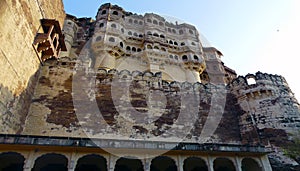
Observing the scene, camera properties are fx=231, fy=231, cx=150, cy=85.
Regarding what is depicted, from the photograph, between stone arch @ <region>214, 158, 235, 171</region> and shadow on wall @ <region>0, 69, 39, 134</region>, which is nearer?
shadow on wall @ <region>0, 69, 39, 134</region>

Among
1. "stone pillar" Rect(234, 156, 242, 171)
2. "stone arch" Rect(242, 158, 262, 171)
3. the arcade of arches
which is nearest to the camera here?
the arcade of arches

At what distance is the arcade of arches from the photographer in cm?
882

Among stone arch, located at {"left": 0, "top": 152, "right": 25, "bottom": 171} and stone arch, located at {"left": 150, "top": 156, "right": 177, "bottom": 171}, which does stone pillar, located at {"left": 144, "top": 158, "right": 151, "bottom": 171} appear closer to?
stone arch, located at {"left": 150, "top": 156, "right": 177, "bottom": 171}

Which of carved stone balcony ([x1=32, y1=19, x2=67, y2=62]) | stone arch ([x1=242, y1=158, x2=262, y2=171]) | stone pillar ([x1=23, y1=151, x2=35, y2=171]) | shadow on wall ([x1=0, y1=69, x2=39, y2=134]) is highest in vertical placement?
carved stone balcony ([x1=32, y1=19, x2=67, y2=62])

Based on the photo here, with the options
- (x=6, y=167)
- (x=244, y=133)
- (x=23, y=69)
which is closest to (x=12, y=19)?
(x=23, y=69)

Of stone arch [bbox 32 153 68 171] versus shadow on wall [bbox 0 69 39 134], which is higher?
shadow on wall [bbox 0 69 39 134]

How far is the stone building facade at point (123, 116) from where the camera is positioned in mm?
9281

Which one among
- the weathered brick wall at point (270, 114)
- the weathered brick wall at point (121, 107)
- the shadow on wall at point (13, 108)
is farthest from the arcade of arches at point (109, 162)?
the weathered brick wall at point (270, 114)

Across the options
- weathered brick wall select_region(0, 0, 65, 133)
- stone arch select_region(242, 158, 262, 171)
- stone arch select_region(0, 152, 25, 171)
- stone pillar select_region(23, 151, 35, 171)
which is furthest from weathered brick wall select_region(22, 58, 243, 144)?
stone pillar select_region(23, 151, 35, 171)

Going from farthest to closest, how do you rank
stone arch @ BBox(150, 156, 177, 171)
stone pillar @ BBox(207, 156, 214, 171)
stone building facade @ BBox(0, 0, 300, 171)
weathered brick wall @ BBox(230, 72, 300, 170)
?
weathered brick wall @ BBox(230, 72, 300, 170), stone arch @ BBox(150, 156, 177, 171), stone pillar @ BBox(207, 156, 214, 171), stone building facade @ BBox(0, 0, 300, 171)

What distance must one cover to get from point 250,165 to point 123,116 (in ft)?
24.1

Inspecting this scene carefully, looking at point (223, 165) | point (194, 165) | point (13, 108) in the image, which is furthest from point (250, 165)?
point (13, 108)

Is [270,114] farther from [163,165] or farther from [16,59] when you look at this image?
[16,59]

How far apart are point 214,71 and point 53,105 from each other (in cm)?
2592
